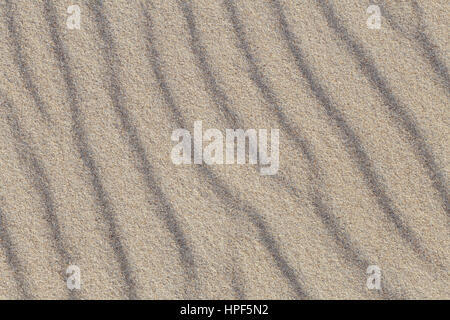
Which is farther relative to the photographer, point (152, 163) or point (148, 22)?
point (148, 22)

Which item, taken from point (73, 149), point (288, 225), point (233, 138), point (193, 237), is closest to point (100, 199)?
point (73, 149)

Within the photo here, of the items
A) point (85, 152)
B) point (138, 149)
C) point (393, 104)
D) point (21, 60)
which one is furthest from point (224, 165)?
point (21, 60)

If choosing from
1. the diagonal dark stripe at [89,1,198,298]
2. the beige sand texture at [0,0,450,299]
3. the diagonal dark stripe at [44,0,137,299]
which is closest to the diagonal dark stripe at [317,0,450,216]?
the beige sand texture at [0,0,450,299]

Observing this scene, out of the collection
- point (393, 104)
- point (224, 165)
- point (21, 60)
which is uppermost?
point (21, 60)

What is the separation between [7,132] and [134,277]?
1.85 ft

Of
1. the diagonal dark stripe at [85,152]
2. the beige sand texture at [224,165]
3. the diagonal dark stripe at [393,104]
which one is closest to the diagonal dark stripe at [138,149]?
the beige sand texture at [224,165]

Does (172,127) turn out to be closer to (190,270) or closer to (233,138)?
(233,138)

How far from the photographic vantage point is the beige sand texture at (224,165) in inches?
63.5

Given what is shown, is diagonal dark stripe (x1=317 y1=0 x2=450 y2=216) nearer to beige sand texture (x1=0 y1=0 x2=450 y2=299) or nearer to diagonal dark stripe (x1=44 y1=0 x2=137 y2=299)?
beige sand texture (x1=0 y1=0 x2=450 y2=299)

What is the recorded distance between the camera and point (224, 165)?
1.67 m

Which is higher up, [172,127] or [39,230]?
[172,127]

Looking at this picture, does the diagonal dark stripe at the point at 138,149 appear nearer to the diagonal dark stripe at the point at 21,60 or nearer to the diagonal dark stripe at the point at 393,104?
the diagonal dark stripe at the point at 21,60

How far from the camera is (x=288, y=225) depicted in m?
1.63

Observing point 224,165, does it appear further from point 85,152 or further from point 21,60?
point 21,60
